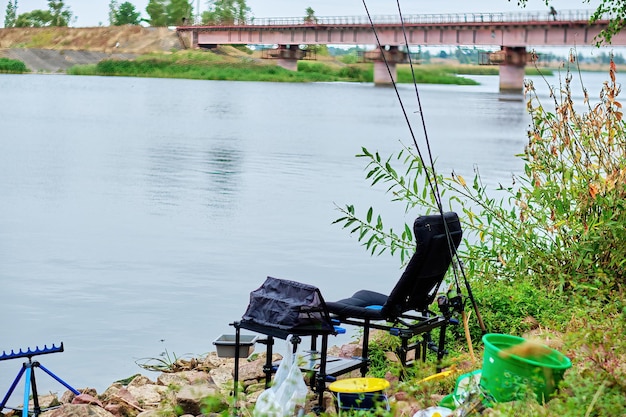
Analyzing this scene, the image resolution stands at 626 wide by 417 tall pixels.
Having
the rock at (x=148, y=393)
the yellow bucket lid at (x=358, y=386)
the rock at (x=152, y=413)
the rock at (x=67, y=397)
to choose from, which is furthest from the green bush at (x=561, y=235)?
the rock at (x=67, y=397)

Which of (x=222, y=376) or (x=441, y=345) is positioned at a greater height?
(x=441, y=345)

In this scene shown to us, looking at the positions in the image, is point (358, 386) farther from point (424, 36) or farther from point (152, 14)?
point (152, 14)

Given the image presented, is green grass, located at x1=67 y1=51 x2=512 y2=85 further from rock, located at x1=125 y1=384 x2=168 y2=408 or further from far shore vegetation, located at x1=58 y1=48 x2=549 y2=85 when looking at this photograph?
rock, located at x1=125 y1=384 x2=168 y2=408

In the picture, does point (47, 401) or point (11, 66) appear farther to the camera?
point (11, 66)

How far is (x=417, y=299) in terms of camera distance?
Result: 6691 millimetres

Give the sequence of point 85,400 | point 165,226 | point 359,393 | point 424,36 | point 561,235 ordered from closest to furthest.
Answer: point 359,393 → point 85,400 → point 561,235 → point 165,226 → point 424,36

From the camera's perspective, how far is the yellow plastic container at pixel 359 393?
5773 millimetres

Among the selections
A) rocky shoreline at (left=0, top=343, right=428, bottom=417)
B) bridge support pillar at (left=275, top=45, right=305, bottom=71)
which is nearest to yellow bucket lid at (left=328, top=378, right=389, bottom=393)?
rocky shoreline at (left=0, top=343, right=428, bottom=417)

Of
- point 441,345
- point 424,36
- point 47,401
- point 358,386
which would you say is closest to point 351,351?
point 441,345

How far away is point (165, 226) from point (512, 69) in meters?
71.1

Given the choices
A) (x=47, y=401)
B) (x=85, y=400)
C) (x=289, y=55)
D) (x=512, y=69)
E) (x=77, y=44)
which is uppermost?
(x=77, y=44)

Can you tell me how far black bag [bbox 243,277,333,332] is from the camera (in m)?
6.05

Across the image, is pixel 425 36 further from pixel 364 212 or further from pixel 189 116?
pixel 364 212

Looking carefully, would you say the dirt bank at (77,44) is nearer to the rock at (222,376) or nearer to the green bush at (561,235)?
the green bush at (561,235)
